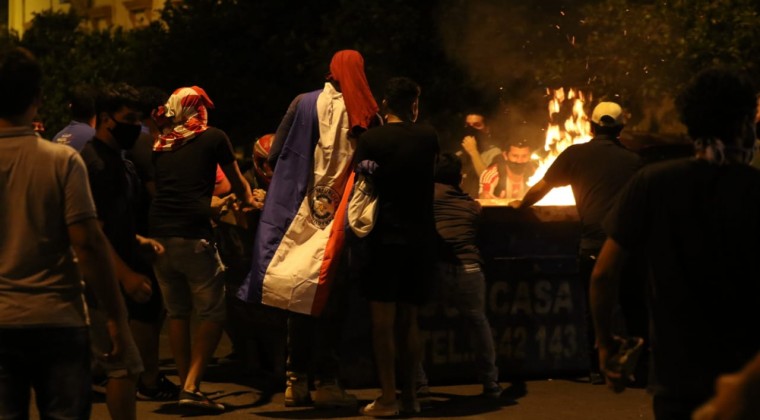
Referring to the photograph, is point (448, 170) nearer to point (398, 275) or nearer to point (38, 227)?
point (398, 275)

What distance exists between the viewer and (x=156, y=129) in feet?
30.8

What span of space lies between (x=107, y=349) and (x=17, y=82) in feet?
6.85

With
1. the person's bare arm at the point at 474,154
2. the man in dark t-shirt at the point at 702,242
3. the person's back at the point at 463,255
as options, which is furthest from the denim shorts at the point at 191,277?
the person's bare arm at the point at 474,154

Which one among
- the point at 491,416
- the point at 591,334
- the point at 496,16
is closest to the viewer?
the point at 491,416

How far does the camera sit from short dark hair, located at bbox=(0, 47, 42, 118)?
4867 mm

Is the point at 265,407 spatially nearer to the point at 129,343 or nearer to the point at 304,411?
the point at 304,411

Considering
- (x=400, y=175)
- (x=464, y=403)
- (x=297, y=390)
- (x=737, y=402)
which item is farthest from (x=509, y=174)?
(x=737, y=402)

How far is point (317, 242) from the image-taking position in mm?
8625

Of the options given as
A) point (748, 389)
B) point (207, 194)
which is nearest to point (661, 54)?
point (207, 194)

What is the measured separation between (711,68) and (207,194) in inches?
175

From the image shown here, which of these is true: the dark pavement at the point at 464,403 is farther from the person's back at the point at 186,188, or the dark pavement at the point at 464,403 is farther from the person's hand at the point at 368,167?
the person's hand at the point at 368,167

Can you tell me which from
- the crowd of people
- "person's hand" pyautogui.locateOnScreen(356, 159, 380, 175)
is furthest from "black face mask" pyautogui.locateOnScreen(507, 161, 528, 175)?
"person's hand" pyautogui.locateOnScreen(356, 159, 380, 175)

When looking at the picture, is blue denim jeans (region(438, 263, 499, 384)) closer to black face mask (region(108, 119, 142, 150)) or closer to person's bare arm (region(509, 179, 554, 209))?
person's bare arm (region(509, 179, 554, 209))

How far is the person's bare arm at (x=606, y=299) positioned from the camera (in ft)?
15.1
